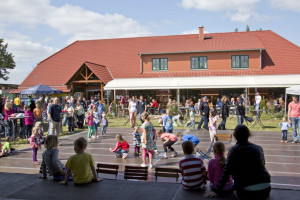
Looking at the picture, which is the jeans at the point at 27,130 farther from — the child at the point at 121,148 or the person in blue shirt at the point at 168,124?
the person in blue shirt at the point at 168,124

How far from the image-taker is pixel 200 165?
18.2 ft

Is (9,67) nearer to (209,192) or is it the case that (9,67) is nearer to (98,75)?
(98,75)

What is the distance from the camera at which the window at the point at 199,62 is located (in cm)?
3102

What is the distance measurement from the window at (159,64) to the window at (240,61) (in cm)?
671

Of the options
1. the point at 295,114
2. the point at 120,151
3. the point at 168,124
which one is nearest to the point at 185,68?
the point at 295,114

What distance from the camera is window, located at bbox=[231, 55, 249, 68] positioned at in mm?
30031

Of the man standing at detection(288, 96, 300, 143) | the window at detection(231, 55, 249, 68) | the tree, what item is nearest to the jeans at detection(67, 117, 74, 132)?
the man standing at detection(288, 96, 300, 143)

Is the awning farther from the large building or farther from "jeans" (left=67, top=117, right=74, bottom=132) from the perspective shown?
"jeans" (left=67, top=117, right=74, bottom=132)

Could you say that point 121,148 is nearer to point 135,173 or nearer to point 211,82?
point 135,173

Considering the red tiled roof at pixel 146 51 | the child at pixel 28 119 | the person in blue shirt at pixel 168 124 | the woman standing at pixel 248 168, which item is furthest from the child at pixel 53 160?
the red tiled roof at pixel 146 51

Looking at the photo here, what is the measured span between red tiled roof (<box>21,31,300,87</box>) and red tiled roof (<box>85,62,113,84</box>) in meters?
0.26

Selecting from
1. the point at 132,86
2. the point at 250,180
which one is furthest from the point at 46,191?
the point at 132,86

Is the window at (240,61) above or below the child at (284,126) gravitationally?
above

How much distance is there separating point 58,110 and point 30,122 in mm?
1848
